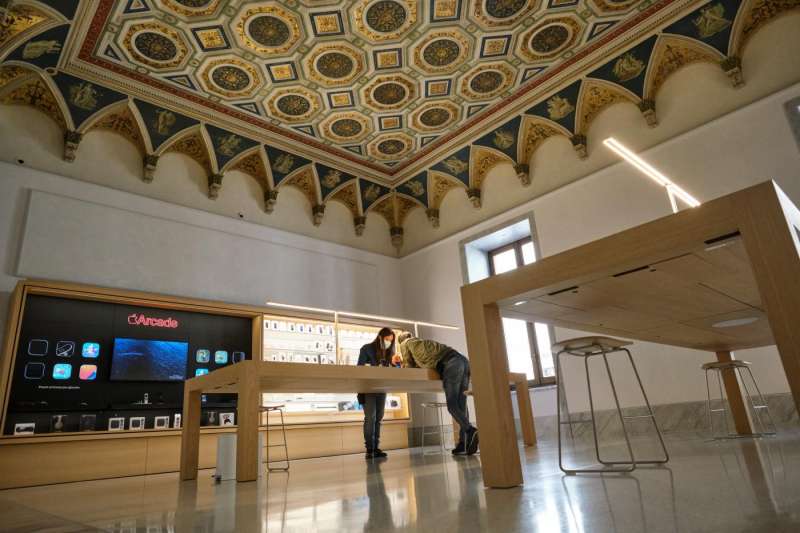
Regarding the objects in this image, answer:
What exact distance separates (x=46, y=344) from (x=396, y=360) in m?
4.45

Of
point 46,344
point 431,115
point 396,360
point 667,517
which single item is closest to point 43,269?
point 46,344

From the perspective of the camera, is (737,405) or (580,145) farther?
(580,145)

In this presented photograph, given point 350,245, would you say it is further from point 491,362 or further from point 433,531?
point 433,531

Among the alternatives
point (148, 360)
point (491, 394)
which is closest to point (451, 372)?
point (491, 394)

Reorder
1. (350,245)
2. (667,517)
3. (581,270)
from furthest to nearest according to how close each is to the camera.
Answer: (350,245), (581,270), (667,517)

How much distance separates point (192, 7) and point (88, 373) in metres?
4.98

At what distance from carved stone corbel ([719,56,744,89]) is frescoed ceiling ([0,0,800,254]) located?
0.07 ft

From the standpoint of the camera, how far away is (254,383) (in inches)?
153

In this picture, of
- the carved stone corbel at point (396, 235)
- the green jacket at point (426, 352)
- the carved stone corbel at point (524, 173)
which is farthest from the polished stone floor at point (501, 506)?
the carved stone corbel at point (396, 235)

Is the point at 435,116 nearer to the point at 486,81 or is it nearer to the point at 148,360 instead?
the point at 486,81

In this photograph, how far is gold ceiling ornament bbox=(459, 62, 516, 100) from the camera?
8250mm

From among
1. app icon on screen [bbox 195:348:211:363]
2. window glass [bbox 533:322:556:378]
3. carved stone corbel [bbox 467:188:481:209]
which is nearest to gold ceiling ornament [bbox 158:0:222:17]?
app icon on screen [bbox 195:348:211:363]

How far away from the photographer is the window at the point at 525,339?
9141 millimetres

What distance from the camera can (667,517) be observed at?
51.5 inches
